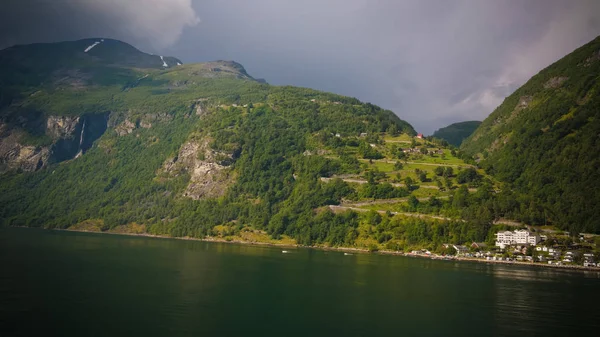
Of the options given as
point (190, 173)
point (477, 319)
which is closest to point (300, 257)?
point (477, 319)

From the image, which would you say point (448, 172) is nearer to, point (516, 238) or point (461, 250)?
point (516, 238)

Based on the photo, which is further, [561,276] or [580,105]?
[580,105]

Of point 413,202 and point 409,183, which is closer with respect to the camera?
point 413,202

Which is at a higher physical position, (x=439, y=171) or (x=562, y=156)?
(x=562, y=156)

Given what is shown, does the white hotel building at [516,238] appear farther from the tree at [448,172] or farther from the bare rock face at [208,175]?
the bare rock face at [208,175]

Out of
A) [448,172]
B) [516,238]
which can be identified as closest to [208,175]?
[448,172]

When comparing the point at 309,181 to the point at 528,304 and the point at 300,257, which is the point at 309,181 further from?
the point at 528,304

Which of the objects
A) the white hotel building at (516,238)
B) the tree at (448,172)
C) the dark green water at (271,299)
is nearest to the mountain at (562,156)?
the white hotel building at (516,238)
